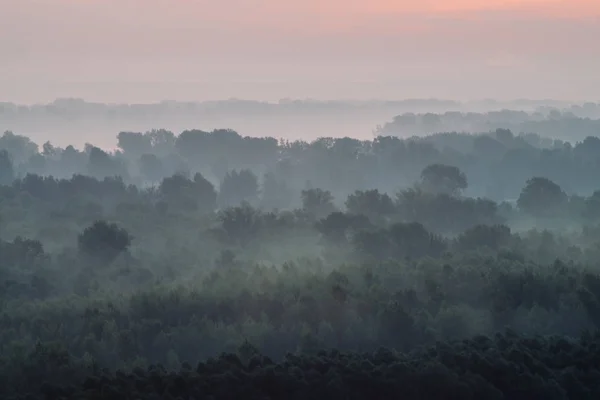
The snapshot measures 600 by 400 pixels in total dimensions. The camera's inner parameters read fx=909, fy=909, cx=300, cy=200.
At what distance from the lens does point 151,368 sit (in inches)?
1471

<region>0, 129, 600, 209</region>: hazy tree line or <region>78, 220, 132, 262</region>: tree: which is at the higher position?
<region>0, 129, 600, 209</region>: hazy tree line

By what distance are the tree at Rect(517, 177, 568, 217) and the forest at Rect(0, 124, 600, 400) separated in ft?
0.72

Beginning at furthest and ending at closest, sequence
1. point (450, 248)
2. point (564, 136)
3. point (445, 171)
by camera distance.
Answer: point (564, 136)
point (445, 171)
point (450, 248)

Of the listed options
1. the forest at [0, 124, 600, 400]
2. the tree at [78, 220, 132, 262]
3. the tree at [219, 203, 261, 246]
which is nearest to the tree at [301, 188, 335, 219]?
the forest at [0, 124, 600, 400]

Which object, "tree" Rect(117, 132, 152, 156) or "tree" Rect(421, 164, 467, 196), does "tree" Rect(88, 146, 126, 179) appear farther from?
"tree" Rect(421, 164, 467, 196)

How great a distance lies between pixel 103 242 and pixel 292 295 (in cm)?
2059

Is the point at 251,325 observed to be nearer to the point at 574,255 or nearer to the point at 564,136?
the point at 574,255

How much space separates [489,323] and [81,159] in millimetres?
106159

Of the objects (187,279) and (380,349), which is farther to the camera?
(187,279)

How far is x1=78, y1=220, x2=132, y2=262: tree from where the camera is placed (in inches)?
2527

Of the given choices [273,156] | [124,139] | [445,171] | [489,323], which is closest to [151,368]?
[489,323]

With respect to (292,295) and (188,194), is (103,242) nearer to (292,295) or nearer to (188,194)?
(292,295)

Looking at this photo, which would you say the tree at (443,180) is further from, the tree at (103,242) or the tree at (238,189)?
the tree at (103,242)

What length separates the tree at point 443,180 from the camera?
316ft
